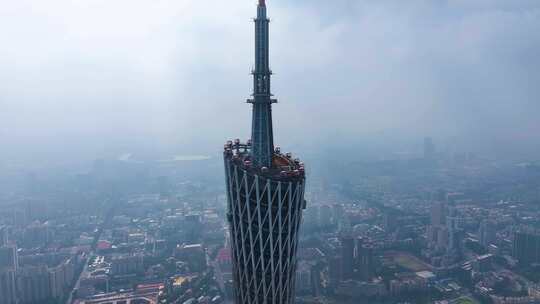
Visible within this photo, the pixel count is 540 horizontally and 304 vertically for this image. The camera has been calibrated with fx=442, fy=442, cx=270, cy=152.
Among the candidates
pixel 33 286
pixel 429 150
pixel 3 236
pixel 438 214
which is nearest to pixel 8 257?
pixel 33 286

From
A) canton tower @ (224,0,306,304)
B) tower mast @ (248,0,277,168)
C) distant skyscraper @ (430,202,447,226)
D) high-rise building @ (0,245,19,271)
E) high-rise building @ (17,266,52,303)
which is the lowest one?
high-rise building @ (17,266,52,303)

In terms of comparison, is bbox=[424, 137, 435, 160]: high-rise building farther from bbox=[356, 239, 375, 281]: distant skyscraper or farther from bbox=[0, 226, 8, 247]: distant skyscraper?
bbox=[0, 226, 8, 247]: distant skyscraper

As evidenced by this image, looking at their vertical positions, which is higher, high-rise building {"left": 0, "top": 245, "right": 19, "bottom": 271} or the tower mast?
the tower mast

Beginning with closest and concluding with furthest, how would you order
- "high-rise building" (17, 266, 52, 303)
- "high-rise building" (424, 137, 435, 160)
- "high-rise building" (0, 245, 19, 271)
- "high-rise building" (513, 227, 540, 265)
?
"high-rise building" (17, 266, 52, 303), "high-rise building" (0, 245, 19, 271), "high-rise building" (513, 227, 540, 265), "high-rise building" (424, 137, 435, 160)

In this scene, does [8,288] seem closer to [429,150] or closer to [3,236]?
[3,236]

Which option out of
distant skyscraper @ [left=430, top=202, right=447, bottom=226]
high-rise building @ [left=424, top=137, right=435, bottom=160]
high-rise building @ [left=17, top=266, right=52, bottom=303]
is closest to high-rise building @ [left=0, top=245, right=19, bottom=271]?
high-rise building @ [left=17, top=266, right=52, bottom=303]

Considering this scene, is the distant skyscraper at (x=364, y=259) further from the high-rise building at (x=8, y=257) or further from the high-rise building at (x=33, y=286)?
the high-rise building at (x=8, y=257)

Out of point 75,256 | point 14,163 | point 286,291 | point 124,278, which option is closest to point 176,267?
point 124,278

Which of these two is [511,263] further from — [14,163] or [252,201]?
[14,163]

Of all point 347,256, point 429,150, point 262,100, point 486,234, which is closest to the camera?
point 262,100
